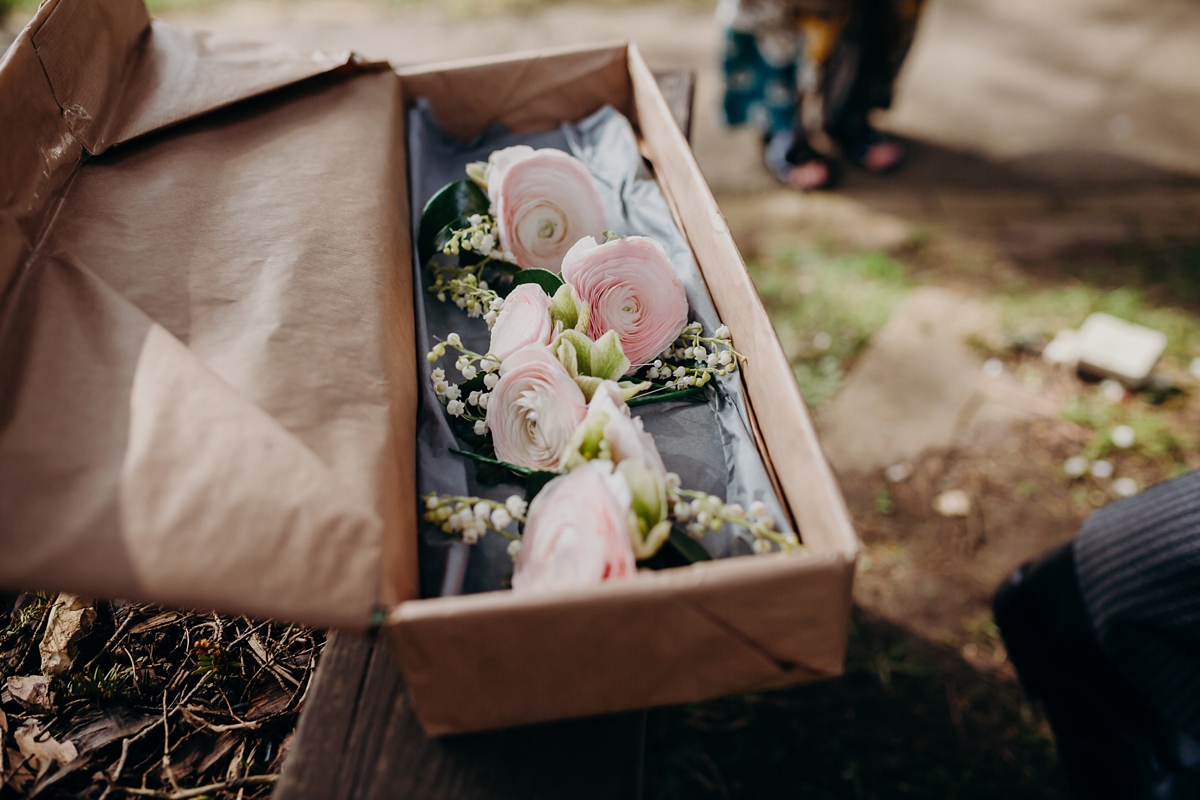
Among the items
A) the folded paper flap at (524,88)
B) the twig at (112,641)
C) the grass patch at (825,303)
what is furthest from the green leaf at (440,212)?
the grass patch at (825,303)

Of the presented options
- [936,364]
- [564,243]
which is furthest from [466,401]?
[936,364]

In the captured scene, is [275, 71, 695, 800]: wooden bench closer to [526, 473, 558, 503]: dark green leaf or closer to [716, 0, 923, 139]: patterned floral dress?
[526, 473, 558, 503]: dark green leaf

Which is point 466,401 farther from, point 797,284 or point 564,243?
point 797,284

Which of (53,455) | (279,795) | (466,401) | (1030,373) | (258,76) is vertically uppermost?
(258,76)

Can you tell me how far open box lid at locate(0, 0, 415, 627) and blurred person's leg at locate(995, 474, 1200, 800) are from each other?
105 cm

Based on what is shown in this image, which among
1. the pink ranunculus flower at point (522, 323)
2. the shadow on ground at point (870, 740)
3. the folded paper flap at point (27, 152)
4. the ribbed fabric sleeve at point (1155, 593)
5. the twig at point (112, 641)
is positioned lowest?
the shadow on ground at point (870, 740)

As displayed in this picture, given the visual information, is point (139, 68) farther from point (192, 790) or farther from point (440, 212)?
point (192, 790)

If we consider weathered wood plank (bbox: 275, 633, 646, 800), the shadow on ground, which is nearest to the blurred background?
the shadow on ground

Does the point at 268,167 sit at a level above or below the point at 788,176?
above

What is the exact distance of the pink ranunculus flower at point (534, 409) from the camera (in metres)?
0.77

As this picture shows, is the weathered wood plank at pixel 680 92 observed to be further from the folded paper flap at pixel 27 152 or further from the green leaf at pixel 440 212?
the folded paper flap at pixel 27 152

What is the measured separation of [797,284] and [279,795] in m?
2.12

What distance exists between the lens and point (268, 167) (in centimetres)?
97

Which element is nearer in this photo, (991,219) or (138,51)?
(138,51)
